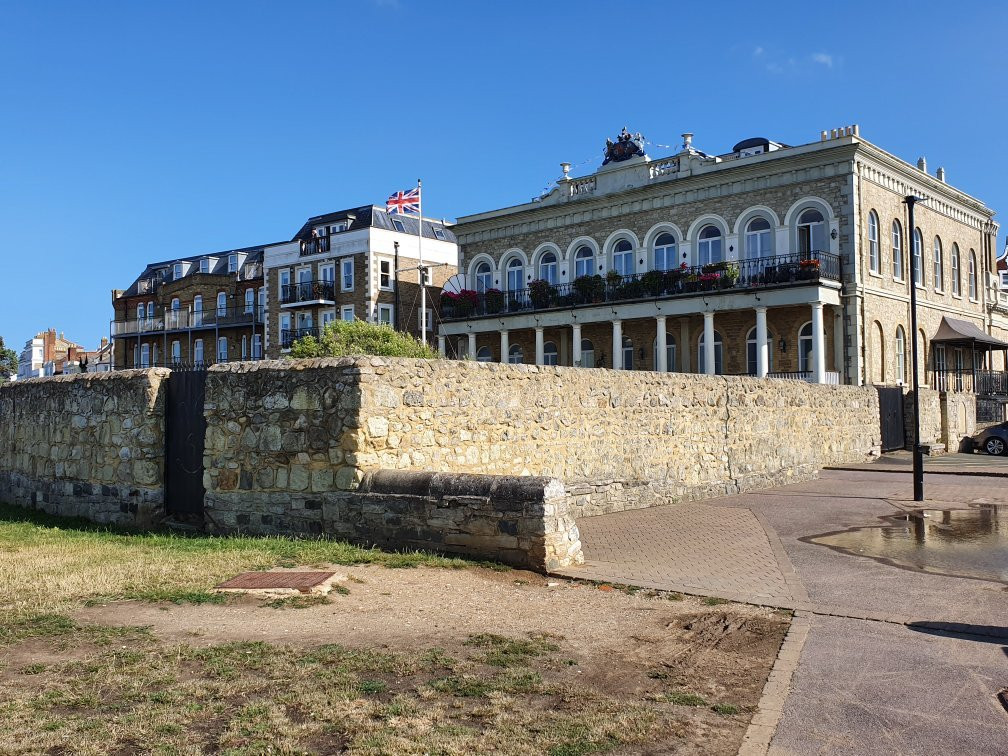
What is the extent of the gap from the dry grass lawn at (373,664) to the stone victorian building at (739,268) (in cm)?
2529

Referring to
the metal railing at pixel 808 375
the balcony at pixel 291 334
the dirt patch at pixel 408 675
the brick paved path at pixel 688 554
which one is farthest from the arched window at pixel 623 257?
the dirt patch at pixel 408 675

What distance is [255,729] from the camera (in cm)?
429

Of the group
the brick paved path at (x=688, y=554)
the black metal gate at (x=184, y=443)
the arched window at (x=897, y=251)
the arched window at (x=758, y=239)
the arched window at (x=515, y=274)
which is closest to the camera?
the brick paved path at (x=688, y=554)

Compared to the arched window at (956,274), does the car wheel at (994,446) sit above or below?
below

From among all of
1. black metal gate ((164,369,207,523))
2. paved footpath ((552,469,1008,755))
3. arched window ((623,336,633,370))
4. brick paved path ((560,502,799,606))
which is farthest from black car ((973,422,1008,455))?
black metal gate ((164,369,207,523))

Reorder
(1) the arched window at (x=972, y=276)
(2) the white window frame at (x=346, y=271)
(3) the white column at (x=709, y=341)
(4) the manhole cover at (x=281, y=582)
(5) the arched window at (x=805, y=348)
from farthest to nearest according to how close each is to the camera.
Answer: (2) the white window frame at (x=346, y=271), (1) the arched window at (x=972, y=276), (3) the white column at (x=709, y=341), (5) the arched window at (x=805, y=348), (4) the manhole cover at (x=281, y=582)

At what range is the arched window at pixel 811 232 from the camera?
32250 mm

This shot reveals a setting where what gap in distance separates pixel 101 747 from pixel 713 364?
3108 cm

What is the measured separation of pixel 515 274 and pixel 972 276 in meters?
21.3

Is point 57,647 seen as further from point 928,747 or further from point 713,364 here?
point 713,364

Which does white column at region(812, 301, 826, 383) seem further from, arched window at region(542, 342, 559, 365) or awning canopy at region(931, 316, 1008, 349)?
arched window at region(542, 342, 559, 365)

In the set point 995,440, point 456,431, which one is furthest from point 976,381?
point 456,431

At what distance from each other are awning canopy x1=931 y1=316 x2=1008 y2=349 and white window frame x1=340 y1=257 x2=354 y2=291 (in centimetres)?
3047

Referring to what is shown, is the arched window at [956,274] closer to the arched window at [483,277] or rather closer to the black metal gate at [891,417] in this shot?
the black metal gate at [891,417]
